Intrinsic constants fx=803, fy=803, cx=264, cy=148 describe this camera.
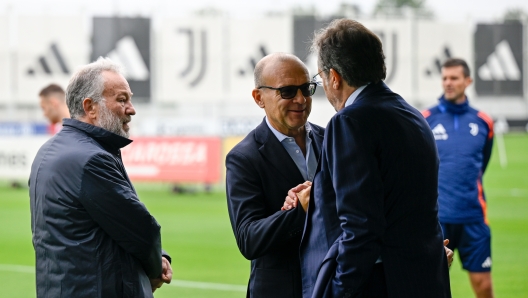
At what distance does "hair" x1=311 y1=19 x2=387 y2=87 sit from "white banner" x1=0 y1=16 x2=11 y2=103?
30102 mm

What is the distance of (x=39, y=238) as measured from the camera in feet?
13.1

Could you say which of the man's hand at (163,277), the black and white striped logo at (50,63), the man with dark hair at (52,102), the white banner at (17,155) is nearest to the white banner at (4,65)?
the black and white striped logo at (50,63)

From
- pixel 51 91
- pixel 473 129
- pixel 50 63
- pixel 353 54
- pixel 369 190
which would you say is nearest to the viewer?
pixel 369 190

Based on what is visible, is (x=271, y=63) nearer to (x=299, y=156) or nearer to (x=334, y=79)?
(x=299, y=156)

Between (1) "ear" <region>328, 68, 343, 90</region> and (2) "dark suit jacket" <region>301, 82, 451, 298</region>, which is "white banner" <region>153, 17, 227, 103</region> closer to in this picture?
(1) "ear" <region>328, 68, 343, 90</region>

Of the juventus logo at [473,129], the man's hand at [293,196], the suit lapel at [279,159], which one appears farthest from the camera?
the juventus logo at [473,129]

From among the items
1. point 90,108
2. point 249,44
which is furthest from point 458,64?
point 249,44

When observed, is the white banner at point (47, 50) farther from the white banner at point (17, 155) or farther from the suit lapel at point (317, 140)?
the suit lapel at point (317, 140)

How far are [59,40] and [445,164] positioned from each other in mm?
26287

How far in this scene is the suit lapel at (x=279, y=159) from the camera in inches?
160

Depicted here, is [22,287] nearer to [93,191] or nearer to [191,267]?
[191,267]

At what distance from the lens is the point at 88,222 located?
12.6 ft

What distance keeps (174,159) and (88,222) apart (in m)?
16.4

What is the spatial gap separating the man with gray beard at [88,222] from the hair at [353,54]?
1.18 metres
